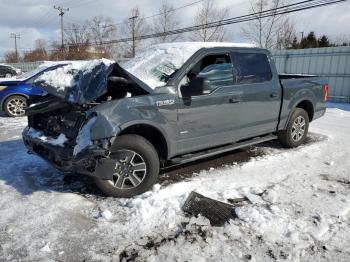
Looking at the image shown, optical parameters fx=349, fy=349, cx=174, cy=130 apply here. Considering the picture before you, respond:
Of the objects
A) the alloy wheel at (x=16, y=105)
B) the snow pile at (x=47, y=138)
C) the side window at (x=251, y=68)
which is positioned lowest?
the alloy wheel at (x=16, y=105)

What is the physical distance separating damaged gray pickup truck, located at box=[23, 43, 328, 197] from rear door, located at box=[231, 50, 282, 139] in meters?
0.02

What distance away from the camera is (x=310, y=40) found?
35.5 meters

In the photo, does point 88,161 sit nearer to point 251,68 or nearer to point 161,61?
point 161,61

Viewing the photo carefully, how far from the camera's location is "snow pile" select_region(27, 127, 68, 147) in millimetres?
4387

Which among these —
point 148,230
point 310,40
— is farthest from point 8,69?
point 148,230

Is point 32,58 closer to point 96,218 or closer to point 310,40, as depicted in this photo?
point 310,40

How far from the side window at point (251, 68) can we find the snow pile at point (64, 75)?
78.2 inches

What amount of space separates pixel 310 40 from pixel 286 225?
3579 cm

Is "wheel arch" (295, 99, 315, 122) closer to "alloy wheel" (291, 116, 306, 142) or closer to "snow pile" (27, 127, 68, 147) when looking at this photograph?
"alloy wheel" (291, 116, 306, 142)

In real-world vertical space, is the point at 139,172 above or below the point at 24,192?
above

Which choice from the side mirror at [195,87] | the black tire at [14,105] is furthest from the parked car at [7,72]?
the side mirror at [195,87]

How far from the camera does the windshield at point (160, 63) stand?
468 centimetres

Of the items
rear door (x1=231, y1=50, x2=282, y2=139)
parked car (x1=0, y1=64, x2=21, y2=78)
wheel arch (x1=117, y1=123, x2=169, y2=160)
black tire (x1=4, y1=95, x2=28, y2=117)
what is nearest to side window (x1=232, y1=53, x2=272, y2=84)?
rear door (x1=231, y1=50, x2=282, y2=139)

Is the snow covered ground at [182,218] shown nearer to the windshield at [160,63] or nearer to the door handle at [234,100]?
the door handle at [234,100]
